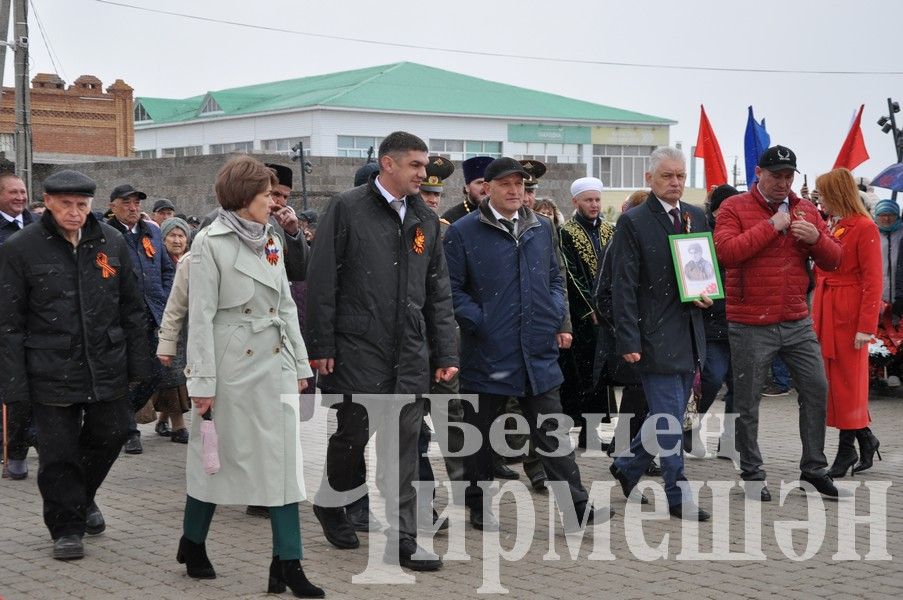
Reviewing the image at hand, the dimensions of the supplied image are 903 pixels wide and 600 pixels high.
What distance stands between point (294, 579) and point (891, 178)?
10.0 metres

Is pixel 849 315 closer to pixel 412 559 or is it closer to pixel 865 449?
pixel 865 449

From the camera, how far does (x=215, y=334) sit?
239 inches

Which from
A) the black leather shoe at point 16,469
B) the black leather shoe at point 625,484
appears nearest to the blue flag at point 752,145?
the black leather shoe at point 625,484

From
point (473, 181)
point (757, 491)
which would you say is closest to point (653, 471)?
point (757, 491)

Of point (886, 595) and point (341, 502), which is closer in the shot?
point (886, 595)

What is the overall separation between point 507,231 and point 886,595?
9.52ft

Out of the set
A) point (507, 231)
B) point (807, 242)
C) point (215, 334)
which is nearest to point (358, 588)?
point (215, 334)

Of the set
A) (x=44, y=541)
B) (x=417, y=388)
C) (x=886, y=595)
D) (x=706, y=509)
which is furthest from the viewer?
(x=706, y=509)

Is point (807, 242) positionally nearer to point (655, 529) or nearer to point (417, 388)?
point (655, 529)

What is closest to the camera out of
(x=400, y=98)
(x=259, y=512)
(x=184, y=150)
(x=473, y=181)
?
(x=259, y=512)

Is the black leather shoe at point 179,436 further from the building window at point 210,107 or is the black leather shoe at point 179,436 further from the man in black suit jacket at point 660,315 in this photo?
the building window at point 210,107

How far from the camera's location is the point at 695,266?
7.77 m

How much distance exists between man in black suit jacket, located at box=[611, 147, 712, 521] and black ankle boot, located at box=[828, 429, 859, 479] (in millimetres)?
1741

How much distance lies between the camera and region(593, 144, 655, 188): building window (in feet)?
253
